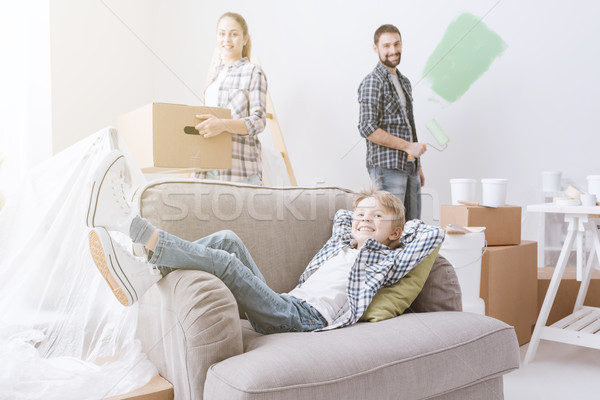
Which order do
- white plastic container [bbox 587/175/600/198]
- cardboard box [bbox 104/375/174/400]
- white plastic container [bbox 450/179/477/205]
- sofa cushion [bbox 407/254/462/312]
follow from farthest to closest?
white plastic container [bbox 450/179/477/205] < white plastic container [bbox 587/175/600/198] < sofa cushion [bbox 407/254/462/312] < cardboard box [bbox 104/375/174/400]

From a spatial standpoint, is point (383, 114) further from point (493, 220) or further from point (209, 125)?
point (209, 125)

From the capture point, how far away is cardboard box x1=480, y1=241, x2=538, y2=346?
221cm

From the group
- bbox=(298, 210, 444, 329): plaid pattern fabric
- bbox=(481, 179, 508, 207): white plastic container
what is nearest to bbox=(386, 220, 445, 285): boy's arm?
bbox=(298, 210, 444, 329): plaid pattern fabric

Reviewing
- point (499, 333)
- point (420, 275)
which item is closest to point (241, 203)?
point (420, 275)

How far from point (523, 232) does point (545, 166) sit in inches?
14.2

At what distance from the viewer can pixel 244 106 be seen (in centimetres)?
257

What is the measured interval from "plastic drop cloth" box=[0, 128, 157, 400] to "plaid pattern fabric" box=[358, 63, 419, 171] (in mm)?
1183

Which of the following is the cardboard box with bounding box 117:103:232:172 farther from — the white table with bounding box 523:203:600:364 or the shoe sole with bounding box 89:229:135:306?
the white table with bounding box 523:203:600:364

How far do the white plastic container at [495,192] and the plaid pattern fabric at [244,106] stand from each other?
3.46 ft

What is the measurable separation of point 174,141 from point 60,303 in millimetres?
891

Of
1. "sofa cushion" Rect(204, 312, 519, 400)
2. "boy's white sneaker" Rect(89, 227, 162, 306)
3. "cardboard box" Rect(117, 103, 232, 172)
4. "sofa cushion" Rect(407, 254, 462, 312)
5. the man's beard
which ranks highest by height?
the man's beard

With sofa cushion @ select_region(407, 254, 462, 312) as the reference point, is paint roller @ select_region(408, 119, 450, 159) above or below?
above

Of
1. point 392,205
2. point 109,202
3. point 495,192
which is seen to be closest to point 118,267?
point 109,202

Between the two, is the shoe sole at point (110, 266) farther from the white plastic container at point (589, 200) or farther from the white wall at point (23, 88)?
the white wall at point (23, 88)
